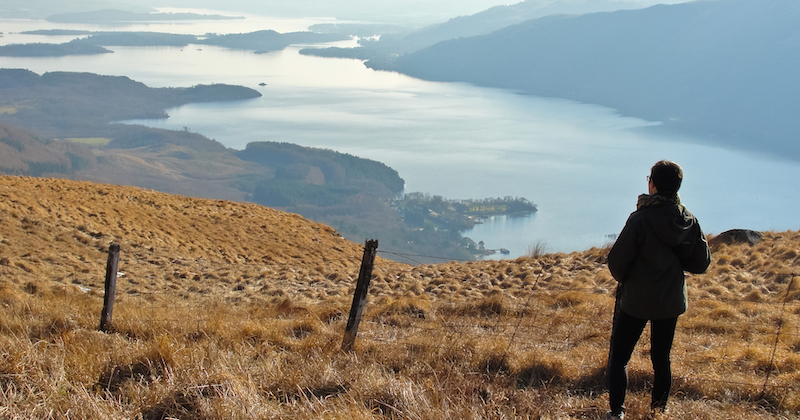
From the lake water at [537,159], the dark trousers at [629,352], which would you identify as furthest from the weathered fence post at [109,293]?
the lake water at [537,159]

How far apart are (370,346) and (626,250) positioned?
234 centimetres

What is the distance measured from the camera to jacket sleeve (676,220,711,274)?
2.62 meters

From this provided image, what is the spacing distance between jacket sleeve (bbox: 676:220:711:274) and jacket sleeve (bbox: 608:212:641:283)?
0.25 m

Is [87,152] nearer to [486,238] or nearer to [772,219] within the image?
[486,238]

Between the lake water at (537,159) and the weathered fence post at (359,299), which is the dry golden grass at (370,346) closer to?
the weathered fence post at (359,299)

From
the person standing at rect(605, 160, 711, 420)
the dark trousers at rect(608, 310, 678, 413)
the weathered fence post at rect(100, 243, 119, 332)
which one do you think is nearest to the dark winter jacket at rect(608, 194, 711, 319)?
the person standing at rect(605, 160, 711, 420)

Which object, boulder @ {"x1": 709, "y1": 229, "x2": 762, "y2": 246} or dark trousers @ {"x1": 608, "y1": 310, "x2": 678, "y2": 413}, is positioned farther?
boulder @ {"x1": 709, "y1": 229, "x2": 762, "y2": 246}

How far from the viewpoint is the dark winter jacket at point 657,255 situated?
2588 mm

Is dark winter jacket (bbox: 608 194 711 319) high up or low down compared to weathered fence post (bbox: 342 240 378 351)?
up

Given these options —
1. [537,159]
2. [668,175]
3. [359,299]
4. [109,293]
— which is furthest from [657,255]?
[537,159]

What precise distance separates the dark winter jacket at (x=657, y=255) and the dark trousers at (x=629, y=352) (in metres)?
0.13

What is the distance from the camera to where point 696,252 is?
2.63 meters

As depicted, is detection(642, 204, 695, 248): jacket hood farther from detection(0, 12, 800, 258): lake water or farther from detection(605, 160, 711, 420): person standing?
detection(0, 12, 800, 258): lake water

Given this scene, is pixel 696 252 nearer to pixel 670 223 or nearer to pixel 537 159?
pixel 670 223
